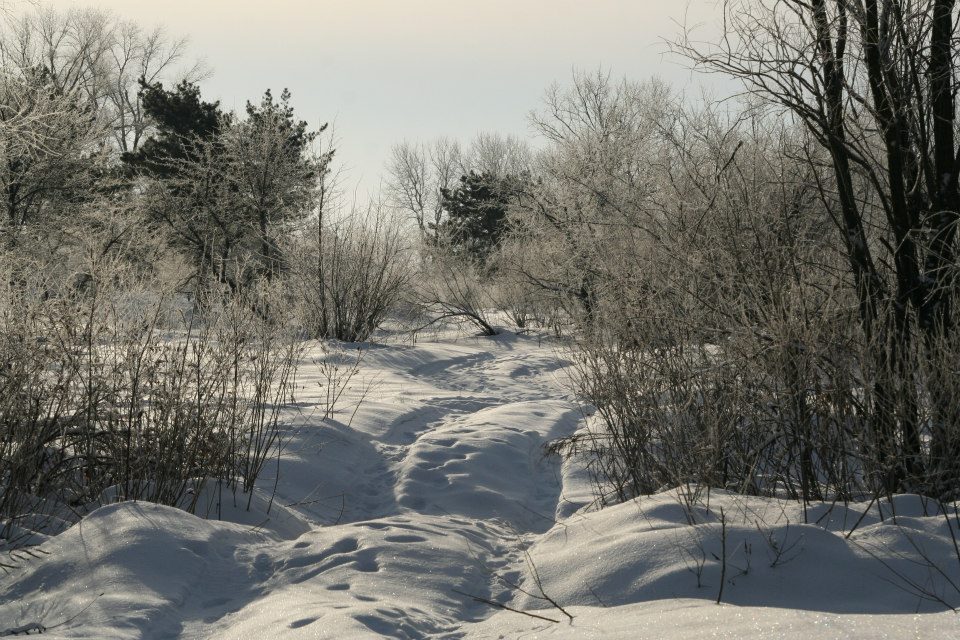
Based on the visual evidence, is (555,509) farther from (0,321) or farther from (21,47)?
(21,47)

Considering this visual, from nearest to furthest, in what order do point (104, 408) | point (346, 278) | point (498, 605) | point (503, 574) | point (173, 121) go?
point (498, 605), point (503, 574), point (104, 408), point (346, 278), point (173, 121)

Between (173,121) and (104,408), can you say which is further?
(173,121)

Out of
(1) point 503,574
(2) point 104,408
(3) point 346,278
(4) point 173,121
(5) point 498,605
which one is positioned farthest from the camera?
(4) point 173,121

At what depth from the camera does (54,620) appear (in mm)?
3197

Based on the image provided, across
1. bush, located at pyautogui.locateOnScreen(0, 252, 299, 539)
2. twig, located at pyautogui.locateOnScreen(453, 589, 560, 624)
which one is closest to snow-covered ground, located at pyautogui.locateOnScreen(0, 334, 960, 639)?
twig, located at pyautogui.locateOnScreen(453, 589, 560, 624)

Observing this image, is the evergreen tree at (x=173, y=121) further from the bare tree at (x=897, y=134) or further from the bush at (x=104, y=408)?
the bare tree at (x=897, y=134)

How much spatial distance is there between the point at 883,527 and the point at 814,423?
39.0 inches

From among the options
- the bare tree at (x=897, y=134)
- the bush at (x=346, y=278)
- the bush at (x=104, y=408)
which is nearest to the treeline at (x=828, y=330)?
the bare tree at (x=897, y=134)

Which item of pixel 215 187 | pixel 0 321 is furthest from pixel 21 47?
pixel 0 321

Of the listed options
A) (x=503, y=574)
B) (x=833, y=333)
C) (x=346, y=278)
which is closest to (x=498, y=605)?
(x=503, y=574)

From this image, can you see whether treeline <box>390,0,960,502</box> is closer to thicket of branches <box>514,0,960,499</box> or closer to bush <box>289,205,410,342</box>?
thicket of branches <box>514,0,960,499</box>

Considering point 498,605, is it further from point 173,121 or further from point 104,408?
point 173,121

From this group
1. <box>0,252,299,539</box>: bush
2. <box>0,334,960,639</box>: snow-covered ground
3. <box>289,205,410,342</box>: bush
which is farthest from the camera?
<box>289,205,410,342</box>: bush

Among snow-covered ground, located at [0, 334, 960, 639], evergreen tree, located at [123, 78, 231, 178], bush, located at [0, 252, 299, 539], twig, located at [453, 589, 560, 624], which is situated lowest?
twig, located at [453, 589, 560, 624]
